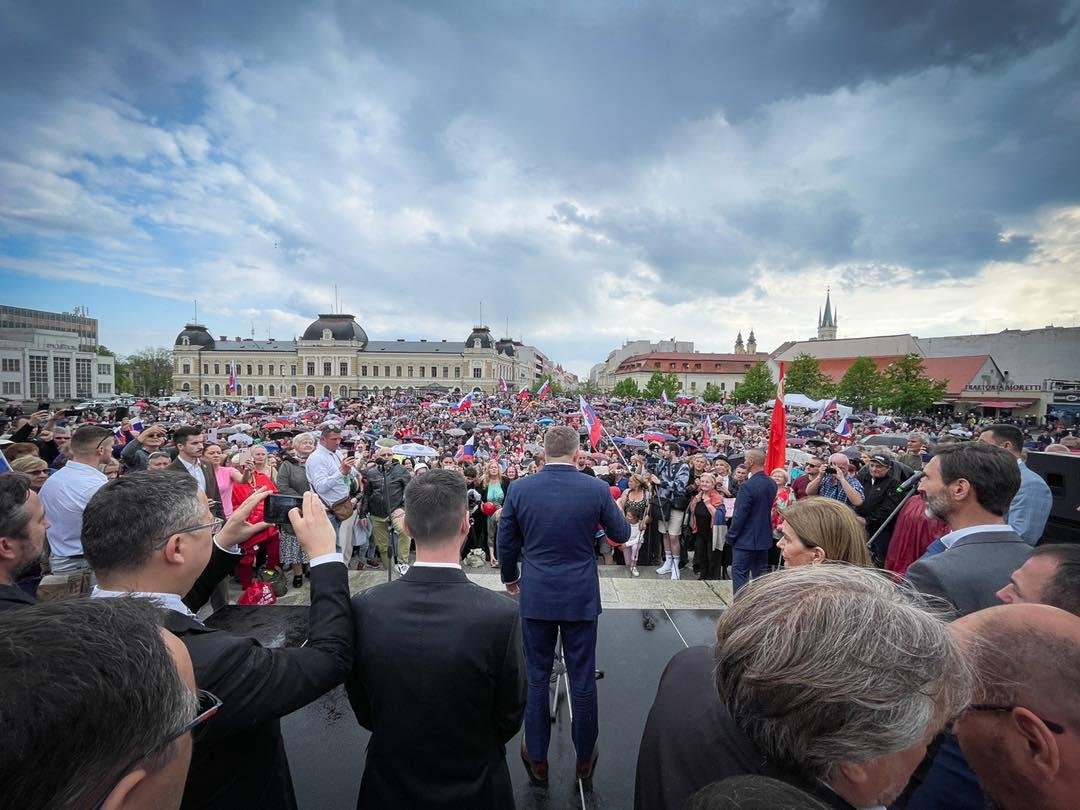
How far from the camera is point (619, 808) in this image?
2482 mm

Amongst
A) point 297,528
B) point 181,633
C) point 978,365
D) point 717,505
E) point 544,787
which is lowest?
point 544,787

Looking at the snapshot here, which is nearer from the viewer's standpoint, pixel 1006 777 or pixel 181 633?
pixel 1006 777

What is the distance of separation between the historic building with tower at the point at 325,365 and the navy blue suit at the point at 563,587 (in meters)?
84.1

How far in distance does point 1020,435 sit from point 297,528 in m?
5.82

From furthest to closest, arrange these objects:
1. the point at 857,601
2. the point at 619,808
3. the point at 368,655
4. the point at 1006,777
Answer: the point at 619,808
the point at 368,655
the point at 1006,777
the point at 857,601

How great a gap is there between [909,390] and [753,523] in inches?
2088

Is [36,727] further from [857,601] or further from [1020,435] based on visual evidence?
[1020,435]

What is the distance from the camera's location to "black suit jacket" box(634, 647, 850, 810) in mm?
1008

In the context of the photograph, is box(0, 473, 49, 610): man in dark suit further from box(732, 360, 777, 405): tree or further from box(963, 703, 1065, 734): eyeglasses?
box(732, 360, 777, 405): tree

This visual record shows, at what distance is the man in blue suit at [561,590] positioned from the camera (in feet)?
8.86

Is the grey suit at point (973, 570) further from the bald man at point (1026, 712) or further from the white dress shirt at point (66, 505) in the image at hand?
the white dress shirt at point (66, 505)

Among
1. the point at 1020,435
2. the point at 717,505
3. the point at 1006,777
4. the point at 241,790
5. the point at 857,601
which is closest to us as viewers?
the point at 857,601

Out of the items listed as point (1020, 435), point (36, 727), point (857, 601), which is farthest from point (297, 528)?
point (1020, 435)

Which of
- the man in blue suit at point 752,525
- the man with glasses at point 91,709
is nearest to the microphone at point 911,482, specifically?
the man in blue suit at point 752,525
